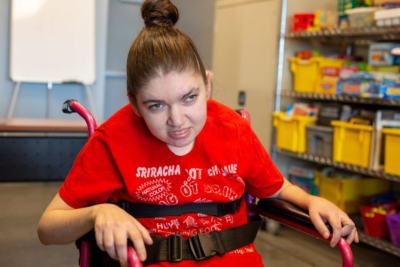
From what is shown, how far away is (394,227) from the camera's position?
7.44ft

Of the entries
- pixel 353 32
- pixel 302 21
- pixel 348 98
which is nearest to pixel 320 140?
pixel 348 98

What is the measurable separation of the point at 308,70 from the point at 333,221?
80.1 inches

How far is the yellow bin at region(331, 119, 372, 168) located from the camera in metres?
2.42

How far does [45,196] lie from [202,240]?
3.13 meters

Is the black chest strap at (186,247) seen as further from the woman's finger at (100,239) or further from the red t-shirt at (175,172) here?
the woman's finger at (100,239)

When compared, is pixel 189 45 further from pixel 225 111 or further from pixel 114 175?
pixel 114 175

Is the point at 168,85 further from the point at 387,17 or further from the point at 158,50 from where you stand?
the point at 387,17

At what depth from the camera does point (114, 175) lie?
3.31 feet

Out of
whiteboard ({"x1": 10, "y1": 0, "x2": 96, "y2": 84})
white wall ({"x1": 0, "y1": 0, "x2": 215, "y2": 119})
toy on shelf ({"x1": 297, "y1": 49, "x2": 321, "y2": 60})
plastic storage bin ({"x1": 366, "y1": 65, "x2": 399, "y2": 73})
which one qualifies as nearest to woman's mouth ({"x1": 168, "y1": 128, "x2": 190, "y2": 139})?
plastic storage bin ({"x1": 366, "y1": 65, "x2": 399, "y2": 73})

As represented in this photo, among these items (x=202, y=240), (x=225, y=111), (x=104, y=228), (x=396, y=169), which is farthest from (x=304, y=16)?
(x=104, y=228)

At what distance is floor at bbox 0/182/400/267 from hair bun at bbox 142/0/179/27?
1.74 m

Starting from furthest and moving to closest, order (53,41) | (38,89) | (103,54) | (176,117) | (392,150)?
1. (103,54)
2. (38,89)
3. (53,41)
4. (392,150)
5. (176,117)

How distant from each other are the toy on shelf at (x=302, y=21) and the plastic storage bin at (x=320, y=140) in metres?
0.69

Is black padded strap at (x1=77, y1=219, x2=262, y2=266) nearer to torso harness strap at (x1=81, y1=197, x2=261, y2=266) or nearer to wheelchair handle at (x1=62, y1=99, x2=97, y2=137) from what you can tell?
torso harness strap at (x1=81, y1=197, x2=261, y2=266)
